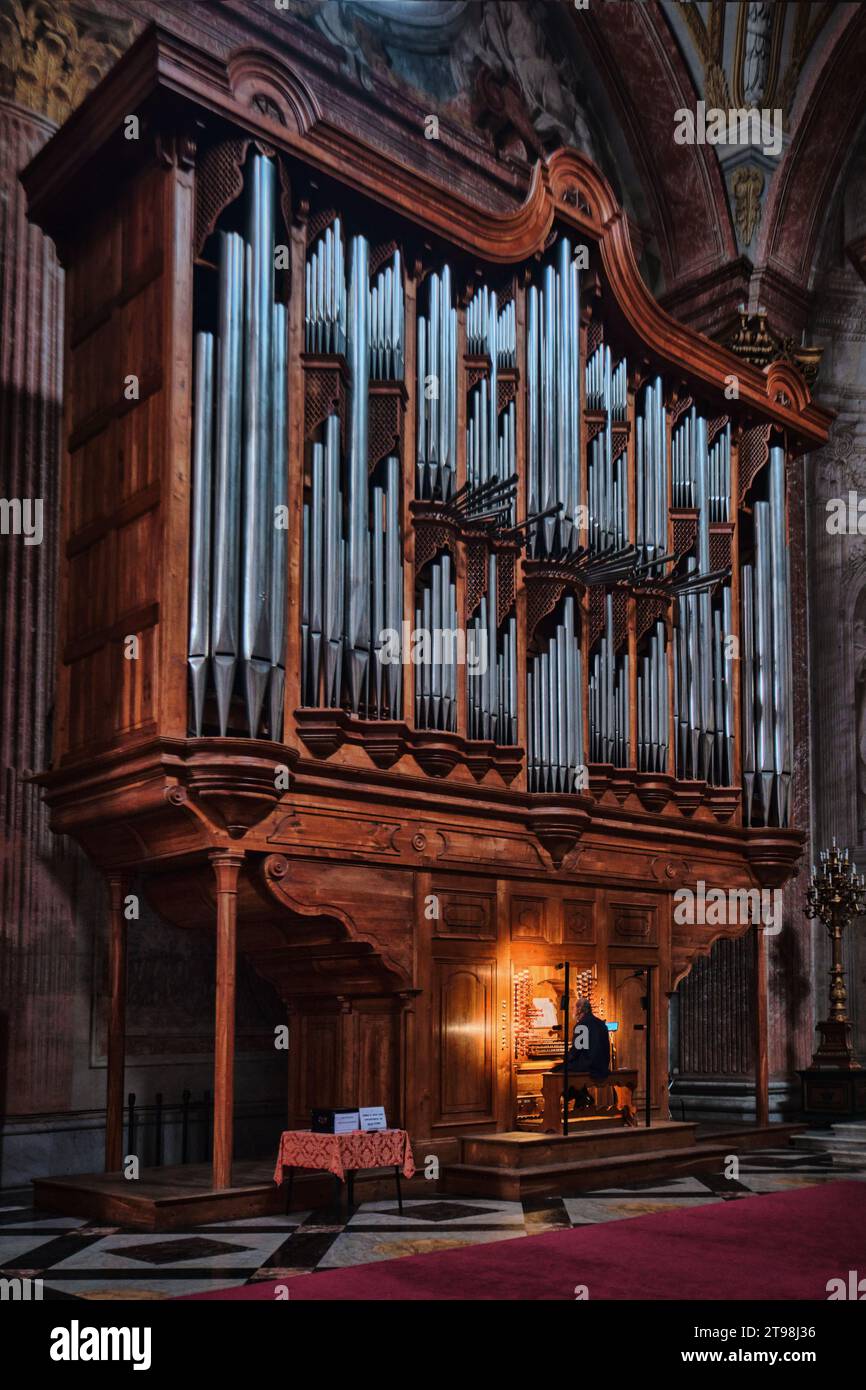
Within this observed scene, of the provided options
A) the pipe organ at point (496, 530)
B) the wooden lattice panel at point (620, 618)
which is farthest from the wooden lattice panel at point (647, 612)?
the wooden lattice panel at point (620, 618)

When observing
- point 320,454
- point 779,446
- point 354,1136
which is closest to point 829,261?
point 779,446

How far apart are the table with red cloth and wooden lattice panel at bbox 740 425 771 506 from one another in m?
9.50

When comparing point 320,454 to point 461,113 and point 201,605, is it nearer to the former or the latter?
point 201,605

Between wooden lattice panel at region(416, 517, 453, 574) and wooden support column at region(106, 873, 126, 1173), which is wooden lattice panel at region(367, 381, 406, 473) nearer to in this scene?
wooden lattice panel at region(416, 517, 453, 574)

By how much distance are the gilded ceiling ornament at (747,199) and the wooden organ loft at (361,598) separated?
5039 millimetres

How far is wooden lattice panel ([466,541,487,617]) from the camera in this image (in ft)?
43.8

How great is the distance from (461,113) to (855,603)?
25.8 ft

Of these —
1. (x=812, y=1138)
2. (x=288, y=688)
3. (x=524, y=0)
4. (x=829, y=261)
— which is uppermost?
(x=524, y=0)

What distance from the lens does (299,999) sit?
498 inches

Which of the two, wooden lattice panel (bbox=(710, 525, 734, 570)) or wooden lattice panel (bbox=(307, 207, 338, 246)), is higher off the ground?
wooden lattice panel (bbox=(307, 207, 338, 246))

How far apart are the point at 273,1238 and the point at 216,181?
771 cm

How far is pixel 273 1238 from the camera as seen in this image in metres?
9.81

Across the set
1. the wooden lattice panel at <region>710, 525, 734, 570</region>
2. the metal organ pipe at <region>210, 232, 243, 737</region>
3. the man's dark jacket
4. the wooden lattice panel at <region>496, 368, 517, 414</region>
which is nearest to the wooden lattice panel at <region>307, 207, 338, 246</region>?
the metal organ pipe at <region>210, 232, 243, 737</region>

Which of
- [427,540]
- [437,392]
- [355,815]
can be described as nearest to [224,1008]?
[355,815]
